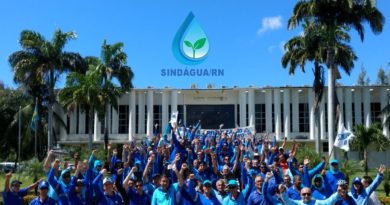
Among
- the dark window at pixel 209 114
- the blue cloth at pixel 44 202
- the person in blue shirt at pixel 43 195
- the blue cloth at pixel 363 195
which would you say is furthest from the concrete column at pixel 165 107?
the blue cloth at pixel 363 195

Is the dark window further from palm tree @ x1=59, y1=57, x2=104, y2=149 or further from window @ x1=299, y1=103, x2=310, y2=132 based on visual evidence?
palm tree @ x1=59, y1=57, x2=104, y2=149

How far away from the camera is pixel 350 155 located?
41.9m

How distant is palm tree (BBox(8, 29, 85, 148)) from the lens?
32.1 m

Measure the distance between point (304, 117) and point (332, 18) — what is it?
63.7ft

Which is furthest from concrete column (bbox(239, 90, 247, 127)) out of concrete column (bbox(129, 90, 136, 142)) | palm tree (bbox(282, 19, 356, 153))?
palm tree (bbox(282, 19, 356, 153))

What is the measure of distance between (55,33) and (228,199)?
27.6 metres

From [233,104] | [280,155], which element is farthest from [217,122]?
[280,155]

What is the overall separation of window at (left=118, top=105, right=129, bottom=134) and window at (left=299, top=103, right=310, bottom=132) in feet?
53.0

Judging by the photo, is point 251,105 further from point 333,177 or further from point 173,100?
point 333,177

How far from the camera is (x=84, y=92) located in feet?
105

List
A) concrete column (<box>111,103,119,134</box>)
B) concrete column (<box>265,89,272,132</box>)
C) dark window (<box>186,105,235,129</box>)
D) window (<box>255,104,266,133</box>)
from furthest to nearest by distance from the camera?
dark window (<box>186,105,235,129</box>) < concrete column (<box>111,103,119,134</box>) < window (<box>255,104,266,133</box>) < concrete column (<box>265,89,272,132</box>)

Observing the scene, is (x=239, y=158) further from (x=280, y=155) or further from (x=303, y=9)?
(x=303, y=9)

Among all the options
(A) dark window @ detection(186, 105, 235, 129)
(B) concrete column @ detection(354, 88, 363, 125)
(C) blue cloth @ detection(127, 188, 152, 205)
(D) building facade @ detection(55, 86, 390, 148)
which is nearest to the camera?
(C) blue cloth @ detection(127, 188, 152, 205)

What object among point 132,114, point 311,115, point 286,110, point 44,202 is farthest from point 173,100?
point 44,202
